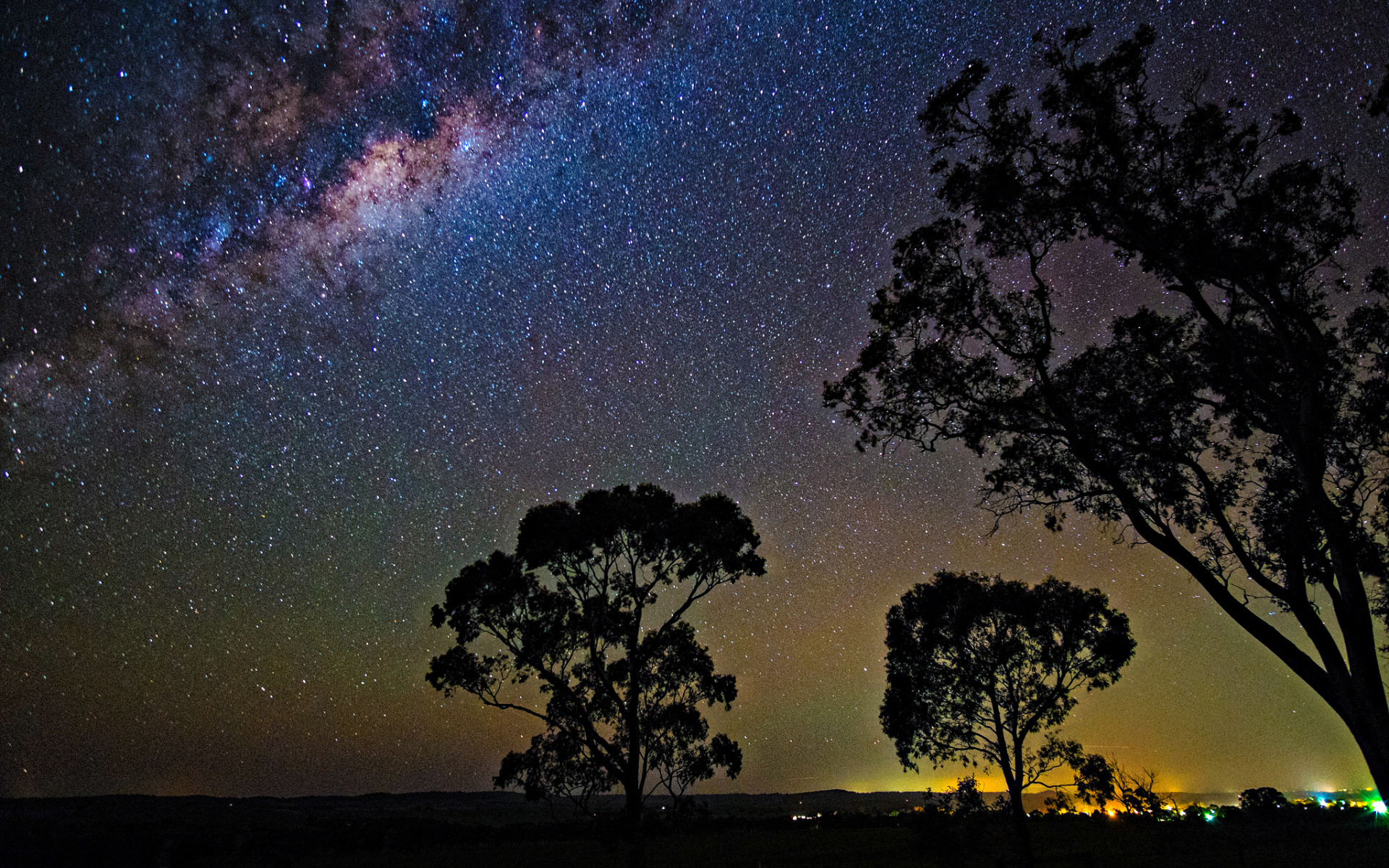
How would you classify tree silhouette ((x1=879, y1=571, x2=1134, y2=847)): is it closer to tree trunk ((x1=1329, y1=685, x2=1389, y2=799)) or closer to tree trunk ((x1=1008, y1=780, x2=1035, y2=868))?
tree trunk ((x1=1008, y1=780, x2=1035, y2=868))

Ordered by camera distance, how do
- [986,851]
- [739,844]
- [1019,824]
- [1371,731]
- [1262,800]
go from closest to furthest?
1. [1371,731]
2. [1019,824]
3. [986,851]
4. [739,844]
5. [1262,800]

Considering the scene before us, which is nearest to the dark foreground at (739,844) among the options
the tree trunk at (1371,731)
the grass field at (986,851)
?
the grass field at (986,851)

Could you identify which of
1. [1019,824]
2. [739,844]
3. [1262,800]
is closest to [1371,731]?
[1019,824]

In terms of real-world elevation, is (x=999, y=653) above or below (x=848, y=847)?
above

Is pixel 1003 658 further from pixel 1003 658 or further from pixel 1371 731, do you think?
pixel 1371 731

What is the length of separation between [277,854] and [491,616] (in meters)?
29.8

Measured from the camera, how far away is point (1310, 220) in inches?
391

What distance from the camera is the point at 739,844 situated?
4362cm

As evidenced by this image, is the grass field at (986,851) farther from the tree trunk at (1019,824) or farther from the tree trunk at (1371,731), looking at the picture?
the tree trunk at (1371,731)

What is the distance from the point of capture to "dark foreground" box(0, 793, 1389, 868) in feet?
91.4

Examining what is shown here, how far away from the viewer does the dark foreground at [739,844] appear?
27.8 meters

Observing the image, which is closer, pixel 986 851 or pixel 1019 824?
pixel 1019 824

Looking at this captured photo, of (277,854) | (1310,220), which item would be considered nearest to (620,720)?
(1310,220)

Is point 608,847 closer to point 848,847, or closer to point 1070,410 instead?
point 1070,410
